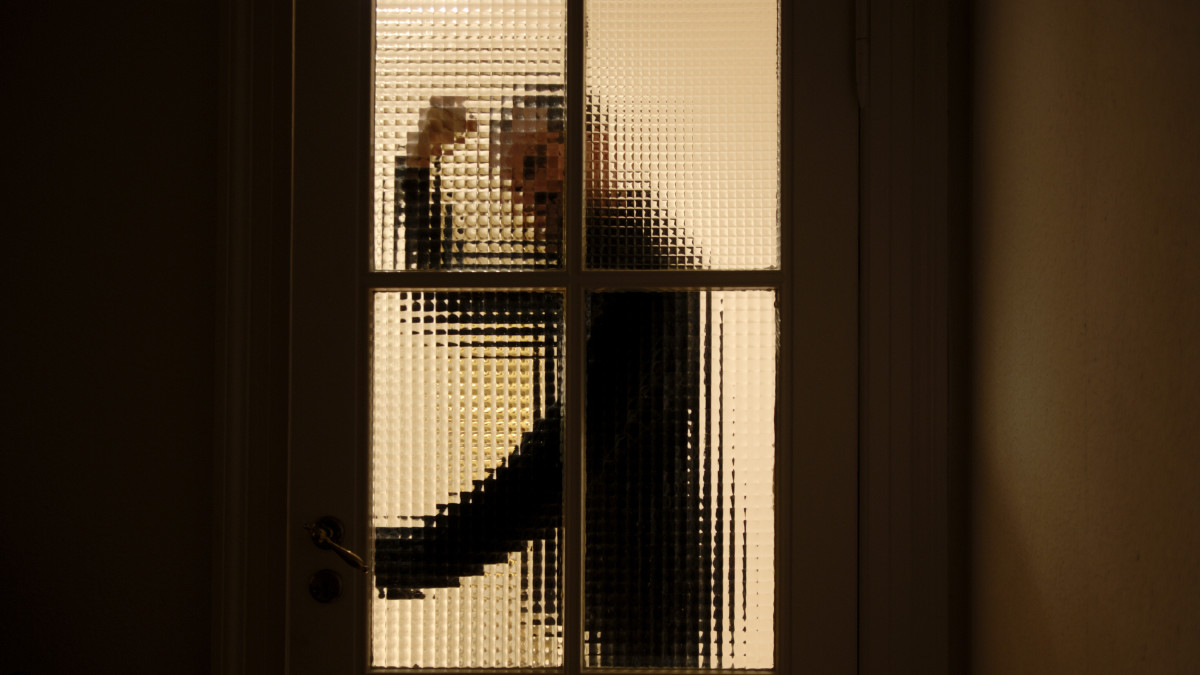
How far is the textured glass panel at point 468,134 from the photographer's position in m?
1.11

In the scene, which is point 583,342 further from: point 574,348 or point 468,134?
point 468,134

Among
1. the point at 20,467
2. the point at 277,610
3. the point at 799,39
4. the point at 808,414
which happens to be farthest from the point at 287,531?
the point at 799,39

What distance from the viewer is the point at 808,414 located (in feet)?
3.51

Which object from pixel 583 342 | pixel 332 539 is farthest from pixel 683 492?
pixel 332 539

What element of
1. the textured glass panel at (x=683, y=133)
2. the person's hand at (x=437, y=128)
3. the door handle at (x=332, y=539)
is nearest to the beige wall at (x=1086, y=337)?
the textured glass panel at (x=683, y=133)

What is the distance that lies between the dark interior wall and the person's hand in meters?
0.27

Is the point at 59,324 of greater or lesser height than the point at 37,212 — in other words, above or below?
below

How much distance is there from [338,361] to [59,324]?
1.26 ft

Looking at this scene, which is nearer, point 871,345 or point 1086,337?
point 1086,337

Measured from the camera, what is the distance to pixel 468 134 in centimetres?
112

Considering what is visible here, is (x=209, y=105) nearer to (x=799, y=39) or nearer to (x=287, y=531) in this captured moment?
(x=287, y=531)

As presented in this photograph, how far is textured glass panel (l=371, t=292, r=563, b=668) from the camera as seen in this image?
1.10 metres

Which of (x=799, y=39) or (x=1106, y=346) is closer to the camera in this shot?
(x=1106, y=346)

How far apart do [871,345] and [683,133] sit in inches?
15.4
